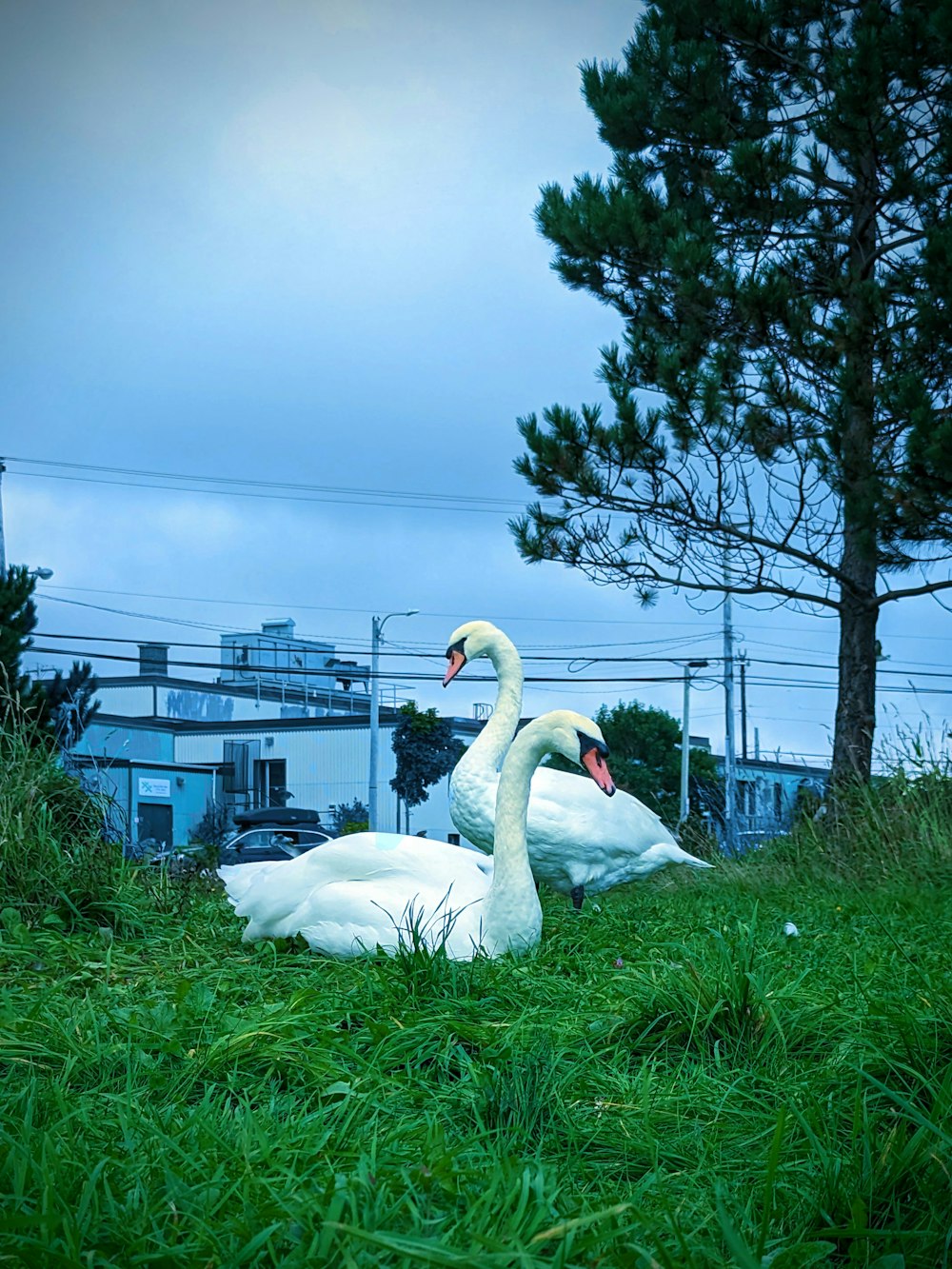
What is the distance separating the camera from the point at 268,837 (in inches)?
982

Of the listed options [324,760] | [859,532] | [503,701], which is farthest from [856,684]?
[324,760]

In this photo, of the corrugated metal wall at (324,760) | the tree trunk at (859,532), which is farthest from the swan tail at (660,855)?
the corrugated metal wall at (324,760)

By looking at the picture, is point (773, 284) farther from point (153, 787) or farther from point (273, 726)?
point (273, 726)

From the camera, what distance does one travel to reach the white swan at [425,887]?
423cm

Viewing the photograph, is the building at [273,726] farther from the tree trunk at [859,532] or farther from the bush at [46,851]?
the bush at [46,851]

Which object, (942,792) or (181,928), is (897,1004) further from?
(942,792)

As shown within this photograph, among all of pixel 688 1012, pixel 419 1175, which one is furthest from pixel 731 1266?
pixel 688 1012

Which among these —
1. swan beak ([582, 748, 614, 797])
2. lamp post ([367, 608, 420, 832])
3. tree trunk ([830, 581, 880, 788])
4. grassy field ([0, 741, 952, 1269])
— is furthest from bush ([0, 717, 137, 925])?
lamp post ([367, 608, 420, 832])

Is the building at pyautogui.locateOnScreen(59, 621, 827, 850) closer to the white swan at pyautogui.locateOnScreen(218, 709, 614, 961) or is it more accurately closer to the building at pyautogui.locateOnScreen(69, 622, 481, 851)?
the building at pyautogui.locateOnScreen(69, 622, 481, 851)

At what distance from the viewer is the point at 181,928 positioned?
17.6 feet

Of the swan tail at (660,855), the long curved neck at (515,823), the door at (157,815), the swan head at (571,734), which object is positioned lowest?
the door at (157,815)

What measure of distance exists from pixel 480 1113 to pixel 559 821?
4028 mm

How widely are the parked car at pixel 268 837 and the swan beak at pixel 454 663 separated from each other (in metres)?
5.73

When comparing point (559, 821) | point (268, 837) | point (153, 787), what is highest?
point (559, 821)
